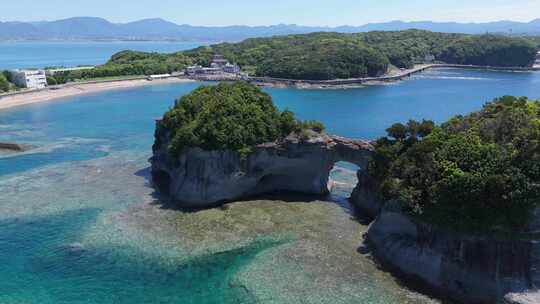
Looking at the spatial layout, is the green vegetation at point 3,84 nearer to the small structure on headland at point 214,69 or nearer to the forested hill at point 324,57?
the forested hill at point 324,57

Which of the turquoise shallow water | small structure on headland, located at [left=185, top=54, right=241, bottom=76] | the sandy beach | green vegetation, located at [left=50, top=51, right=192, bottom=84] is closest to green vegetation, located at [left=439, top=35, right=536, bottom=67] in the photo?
small structure on headland, located at [left=185, top=54, right=241, bottom=76]

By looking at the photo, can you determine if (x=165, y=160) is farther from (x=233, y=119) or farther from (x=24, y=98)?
(x=24, y=98)

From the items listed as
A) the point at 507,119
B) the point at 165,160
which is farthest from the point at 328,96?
the point at 507,119

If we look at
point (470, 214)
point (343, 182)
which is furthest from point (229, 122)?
point (470, 214)

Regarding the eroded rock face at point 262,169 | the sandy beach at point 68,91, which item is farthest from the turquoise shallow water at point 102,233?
the sandy beach at point 68,91

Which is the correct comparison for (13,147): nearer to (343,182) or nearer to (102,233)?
(102,233)

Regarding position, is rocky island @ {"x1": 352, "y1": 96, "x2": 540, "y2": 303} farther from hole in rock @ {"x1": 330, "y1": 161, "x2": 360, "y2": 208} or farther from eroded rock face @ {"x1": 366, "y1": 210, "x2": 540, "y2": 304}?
hole in rock @ {"x1": 330, "y1": 161, "x2": 360, "y2": 208}

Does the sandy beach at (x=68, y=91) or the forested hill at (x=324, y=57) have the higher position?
the forested hill at (x=324, y=57)
